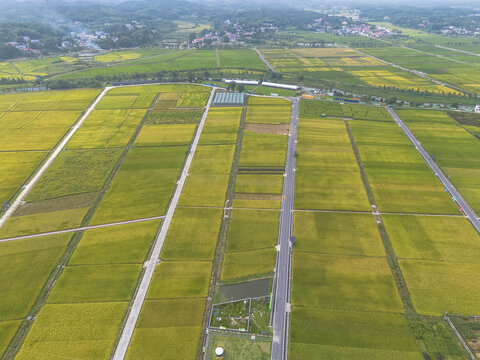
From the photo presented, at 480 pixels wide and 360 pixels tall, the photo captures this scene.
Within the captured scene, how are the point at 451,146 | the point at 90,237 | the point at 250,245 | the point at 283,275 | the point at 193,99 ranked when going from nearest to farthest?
the point at 283,275, the point at 250,245, the point at 90,237, the point at 451,146, the point at 193,99

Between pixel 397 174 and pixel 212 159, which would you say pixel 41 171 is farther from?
pixel 397 174

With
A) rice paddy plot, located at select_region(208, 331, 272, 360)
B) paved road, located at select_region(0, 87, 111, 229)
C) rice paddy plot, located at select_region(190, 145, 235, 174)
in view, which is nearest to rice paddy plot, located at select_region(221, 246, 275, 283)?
rice paddy plot, located at select_region(208, 331, 272, 360)

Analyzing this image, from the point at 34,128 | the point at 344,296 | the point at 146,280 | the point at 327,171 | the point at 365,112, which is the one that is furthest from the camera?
the point at 365,112

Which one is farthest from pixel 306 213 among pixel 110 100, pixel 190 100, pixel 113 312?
pixel 110 100

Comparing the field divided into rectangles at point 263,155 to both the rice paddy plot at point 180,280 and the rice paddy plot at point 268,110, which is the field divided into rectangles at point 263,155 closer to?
the rice paddy plot at point 268,110

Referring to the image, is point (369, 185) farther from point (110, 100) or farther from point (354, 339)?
point (110, 100)

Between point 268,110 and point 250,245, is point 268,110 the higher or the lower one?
the higher one

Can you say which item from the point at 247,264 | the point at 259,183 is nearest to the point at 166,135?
the point at 259,183
